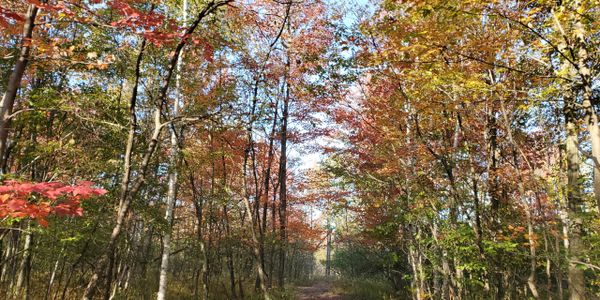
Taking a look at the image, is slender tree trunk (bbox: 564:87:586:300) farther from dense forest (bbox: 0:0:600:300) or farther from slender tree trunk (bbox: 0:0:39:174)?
slender tree trunk (bbox: 0:0:39:174)

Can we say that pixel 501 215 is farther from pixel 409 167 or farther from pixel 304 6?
pixel 304 6

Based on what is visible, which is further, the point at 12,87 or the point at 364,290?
the point at 364,290

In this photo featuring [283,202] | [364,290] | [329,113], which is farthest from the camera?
[364,290]

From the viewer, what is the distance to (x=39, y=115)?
5.89 metres

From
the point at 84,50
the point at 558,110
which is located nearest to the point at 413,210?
the point at 558,110

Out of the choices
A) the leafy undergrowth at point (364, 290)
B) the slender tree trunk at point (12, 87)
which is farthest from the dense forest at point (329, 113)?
the leafy undergrowth at point (364, 290)

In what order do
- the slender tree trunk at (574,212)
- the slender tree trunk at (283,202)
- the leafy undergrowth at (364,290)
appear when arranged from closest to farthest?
the slender tree trunk at (574,212) → the slender tree trunk at (283,202) → the leafy undergrowth at (364,290)

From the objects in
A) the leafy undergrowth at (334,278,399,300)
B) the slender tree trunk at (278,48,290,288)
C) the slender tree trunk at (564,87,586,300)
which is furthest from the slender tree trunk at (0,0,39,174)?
the leafy undergrowth at (334,278,399,300)

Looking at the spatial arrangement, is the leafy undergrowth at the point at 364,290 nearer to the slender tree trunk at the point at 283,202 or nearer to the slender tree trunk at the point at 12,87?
the slender tree trunk at the point at 283,202

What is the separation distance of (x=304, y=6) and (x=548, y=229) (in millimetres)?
10851

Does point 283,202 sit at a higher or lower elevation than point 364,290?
higher

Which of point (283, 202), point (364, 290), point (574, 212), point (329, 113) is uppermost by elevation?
point (329, 113)

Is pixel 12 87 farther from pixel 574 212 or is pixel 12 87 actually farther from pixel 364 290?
pixel 364 290

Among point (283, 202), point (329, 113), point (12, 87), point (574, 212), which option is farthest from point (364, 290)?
point (12, 87)
